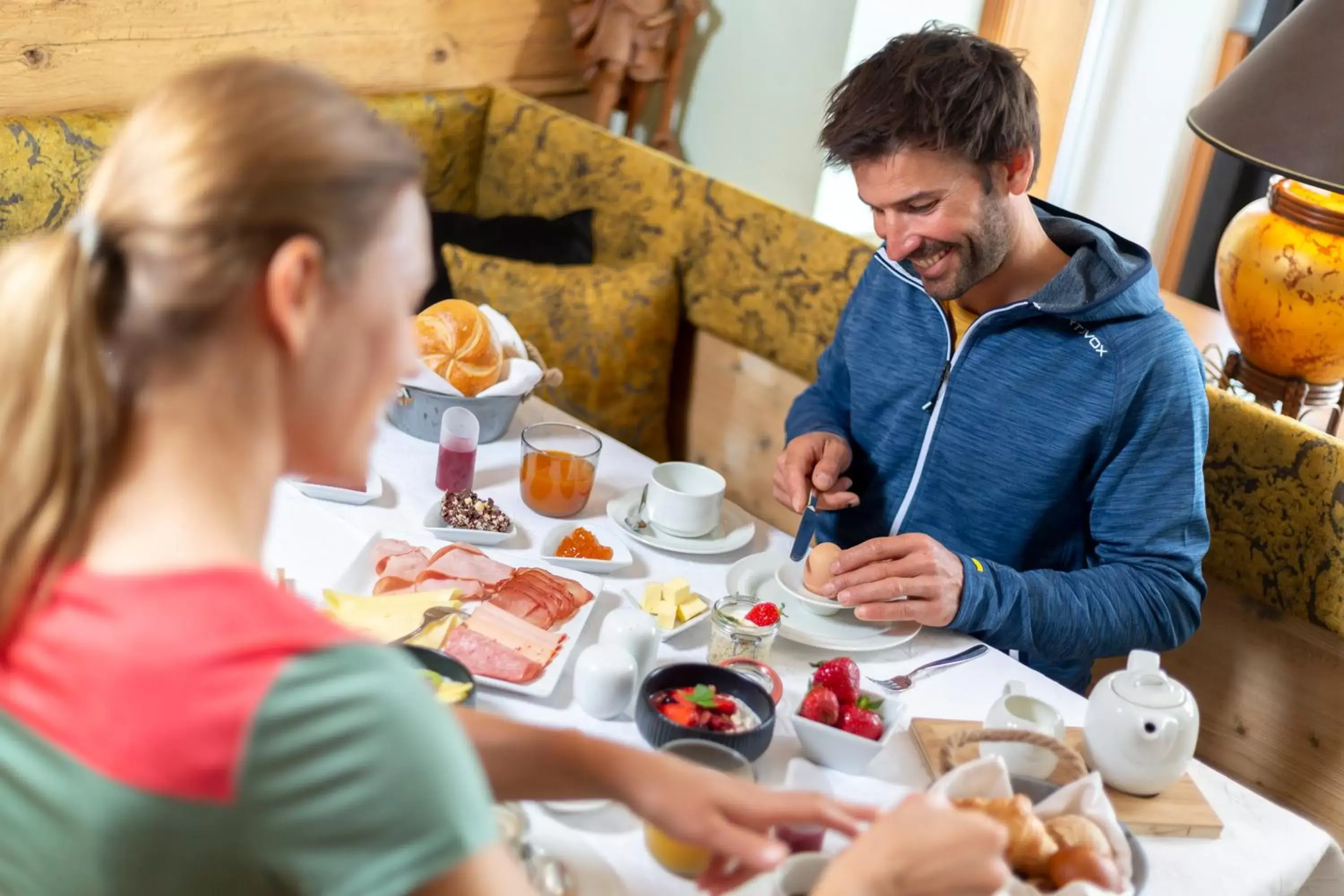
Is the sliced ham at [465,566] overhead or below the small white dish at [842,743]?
below

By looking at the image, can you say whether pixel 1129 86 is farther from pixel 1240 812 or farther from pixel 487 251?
pixel 1240 812

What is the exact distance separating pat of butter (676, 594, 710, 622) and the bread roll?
21.1 inches

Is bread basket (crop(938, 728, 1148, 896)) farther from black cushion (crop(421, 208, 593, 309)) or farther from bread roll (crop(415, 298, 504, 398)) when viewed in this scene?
black cushion (crop(421, 208, 593, 309))

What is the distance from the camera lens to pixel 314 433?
2.61 feet

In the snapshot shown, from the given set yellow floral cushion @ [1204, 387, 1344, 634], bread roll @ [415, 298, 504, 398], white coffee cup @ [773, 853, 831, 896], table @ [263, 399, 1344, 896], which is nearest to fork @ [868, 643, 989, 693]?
table @ [263, 399, 1344, 896]

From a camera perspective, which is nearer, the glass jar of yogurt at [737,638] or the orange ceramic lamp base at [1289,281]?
the glass jar of yogurt at [737,638]

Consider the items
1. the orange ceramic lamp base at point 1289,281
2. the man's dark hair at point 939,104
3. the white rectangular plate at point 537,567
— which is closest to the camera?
the white rectangular plate at point 537,567

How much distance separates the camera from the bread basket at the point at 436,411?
6.25ft

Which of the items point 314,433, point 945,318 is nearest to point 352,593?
point 314,433

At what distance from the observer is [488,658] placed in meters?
1.40

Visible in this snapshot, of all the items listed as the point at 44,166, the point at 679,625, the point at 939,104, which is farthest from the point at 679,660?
the point at 44,166

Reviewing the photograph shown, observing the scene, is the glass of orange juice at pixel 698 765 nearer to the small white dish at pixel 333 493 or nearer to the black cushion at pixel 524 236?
the small white dish at pixel 333 493

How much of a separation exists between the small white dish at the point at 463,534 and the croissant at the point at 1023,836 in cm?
73

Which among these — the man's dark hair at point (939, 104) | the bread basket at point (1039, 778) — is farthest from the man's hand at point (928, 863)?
the man's dark hair at point (939, 104)
